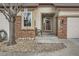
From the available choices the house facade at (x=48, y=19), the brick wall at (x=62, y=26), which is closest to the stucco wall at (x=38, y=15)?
the house facade at (x=48, y=19)

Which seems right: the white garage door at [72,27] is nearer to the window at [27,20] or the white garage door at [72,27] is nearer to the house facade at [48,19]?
the house facade at [48,19]

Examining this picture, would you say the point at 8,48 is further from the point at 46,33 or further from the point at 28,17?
the point at 28,17

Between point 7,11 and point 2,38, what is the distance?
2.71 meters

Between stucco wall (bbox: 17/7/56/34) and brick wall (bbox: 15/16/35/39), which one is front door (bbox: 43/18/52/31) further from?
brick wall (bbox: 15/16/35/39)

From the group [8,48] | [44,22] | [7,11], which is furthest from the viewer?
[44,22]

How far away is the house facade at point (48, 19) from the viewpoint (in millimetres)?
12479

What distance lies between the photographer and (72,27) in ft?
44.8

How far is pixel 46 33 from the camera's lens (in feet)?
38.8

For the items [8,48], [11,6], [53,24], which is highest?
[11,6]

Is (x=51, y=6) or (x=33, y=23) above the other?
(x=51, y=6)

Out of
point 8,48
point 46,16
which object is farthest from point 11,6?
point 46,16

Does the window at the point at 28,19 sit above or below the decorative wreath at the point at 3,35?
above

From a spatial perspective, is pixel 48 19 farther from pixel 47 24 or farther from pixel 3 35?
pixel 3 35

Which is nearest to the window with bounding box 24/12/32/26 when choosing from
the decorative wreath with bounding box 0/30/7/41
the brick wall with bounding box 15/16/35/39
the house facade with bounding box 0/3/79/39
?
the house facade with bounding box 0/3/79/39
